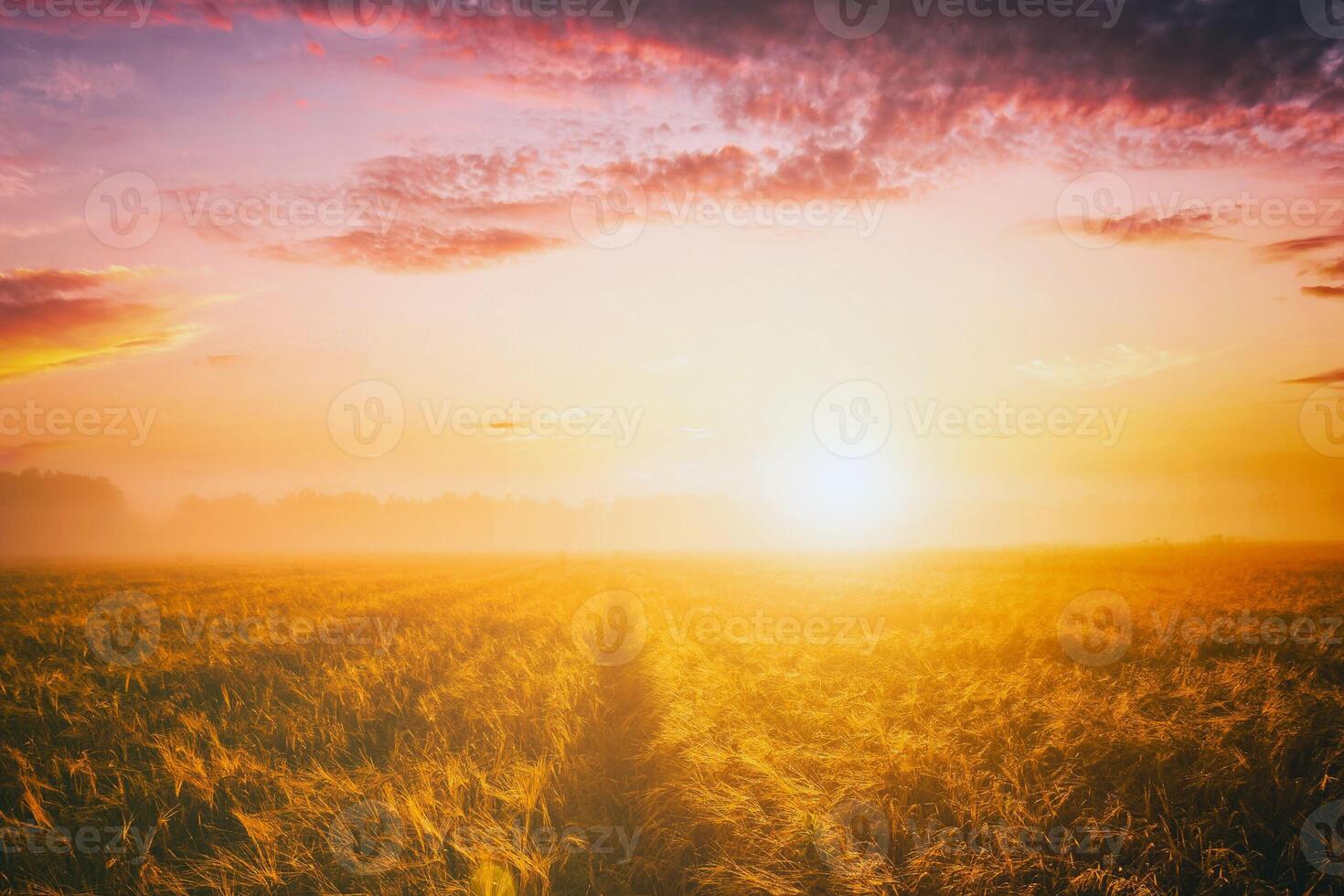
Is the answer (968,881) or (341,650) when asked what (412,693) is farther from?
(968,881)

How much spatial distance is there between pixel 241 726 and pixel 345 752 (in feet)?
6.56

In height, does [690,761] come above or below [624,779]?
above

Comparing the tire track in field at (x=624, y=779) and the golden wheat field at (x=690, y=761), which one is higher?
the golden wheat field at (x=690, y=761)

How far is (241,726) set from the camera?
832 cm

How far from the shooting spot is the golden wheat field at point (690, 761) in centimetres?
491

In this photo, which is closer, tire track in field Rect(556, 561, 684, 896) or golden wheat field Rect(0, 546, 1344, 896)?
golden wheat field Rect(0, 546, 1344, 896)

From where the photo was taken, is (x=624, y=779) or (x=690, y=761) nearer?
(x=690, y=761)

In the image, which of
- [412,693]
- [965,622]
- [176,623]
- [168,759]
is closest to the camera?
[168,759]

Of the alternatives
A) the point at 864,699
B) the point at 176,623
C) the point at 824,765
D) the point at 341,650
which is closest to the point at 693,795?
the point at 824,765

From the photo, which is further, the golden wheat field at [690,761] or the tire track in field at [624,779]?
the tire track in field at [624,779]

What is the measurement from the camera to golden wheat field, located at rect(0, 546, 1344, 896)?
4.91m

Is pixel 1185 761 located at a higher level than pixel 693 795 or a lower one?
higher

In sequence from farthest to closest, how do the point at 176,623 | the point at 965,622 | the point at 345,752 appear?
1. the point at 176,623
2. the point at 965,622
3. the point at 345,752

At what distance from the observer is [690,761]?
678 cm
